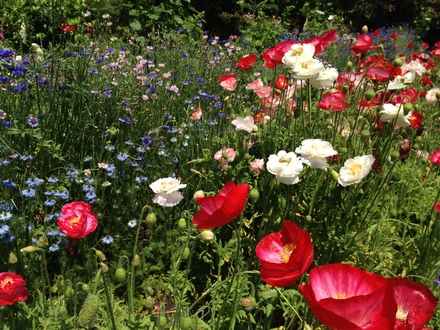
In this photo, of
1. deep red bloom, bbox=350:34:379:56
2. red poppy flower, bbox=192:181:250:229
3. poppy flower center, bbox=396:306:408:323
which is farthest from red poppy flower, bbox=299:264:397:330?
deep red bloom, bbox=350:34:379:56

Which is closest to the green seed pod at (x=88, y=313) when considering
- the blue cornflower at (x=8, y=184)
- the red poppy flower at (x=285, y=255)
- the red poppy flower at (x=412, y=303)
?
the red poppy flower at (x=285, y=255)

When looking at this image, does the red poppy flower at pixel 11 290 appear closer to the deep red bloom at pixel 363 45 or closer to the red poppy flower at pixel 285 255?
the red poppy flower at pixel 285 255

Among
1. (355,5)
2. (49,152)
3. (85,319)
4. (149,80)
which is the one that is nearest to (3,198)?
(49,152)

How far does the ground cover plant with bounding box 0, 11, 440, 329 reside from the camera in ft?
4.64

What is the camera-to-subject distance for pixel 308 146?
160cm

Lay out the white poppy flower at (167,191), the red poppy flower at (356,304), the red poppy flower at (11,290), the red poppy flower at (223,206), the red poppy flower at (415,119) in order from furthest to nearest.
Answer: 1. the red poppy flower at (415,119)
2. the white poppy flower at (167,191)
3. the red poppy flower at (11,290)
4. the red poppy flower at (223,206)
5. the red poppy flower at (356,304)

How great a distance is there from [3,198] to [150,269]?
0.72 metres

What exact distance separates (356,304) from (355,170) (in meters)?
0.89

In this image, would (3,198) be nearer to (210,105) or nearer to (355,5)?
(210,105)

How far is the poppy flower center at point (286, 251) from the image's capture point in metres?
1.11

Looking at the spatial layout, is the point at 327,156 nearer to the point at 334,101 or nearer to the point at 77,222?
the point at 334,101

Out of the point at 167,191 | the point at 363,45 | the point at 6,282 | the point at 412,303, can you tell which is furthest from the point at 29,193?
the point at 363,45

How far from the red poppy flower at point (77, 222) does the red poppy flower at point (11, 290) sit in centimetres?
21

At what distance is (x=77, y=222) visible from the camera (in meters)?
1.45
